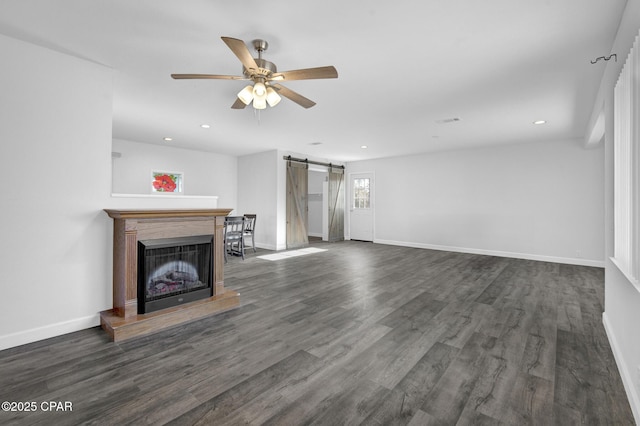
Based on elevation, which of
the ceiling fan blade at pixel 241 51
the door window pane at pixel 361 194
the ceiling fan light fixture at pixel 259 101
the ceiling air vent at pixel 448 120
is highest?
the ceiling air vent at pixel 448 120

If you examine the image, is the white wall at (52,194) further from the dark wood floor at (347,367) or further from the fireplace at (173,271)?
the fireplace at (173,271)

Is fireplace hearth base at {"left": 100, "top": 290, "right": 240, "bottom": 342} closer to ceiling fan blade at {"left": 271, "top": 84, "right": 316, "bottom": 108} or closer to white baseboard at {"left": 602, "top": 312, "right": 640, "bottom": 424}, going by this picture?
ceiling fan blade at {"left": 271, "top": 84, "right": 316, "bottom": 108}

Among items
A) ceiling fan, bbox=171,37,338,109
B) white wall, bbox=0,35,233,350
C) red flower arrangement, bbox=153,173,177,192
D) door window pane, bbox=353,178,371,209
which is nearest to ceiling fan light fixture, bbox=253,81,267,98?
ceiling fan, bbox=171,37,338,109

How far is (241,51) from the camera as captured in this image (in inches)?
82.1

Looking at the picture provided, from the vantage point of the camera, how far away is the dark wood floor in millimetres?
1639

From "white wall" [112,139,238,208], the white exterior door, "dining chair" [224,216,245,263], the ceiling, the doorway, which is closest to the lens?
the ceiling

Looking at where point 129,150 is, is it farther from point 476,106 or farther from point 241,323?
point 476,106

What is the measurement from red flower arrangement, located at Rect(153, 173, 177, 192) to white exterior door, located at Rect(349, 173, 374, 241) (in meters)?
5.20

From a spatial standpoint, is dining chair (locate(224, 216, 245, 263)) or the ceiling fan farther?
dining chair (locate(224, 216, 245, 263))

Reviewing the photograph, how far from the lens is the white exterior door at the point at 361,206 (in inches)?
352

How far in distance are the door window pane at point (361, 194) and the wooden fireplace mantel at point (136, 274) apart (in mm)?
6508

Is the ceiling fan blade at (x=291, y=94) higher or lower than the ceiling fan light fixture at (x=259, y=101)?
higher

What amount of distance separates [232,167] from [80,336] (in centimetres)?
636

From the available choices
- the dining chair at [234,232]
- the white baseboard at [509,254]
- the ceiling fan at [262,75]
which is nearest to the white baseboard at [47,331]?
the ceiling fan at [262,75]
